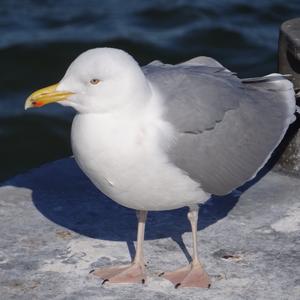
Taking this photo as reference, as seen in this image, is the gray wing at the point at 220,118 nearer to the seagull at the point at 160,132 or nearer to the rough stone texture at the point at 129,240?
the seagull at the point at 160,132

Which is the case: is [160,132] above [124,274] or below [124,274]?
above

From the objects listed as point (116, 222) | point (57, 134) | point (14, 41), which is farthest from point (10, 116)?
point (116, 222)

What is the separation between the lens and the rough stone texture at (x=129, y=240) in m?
4.36

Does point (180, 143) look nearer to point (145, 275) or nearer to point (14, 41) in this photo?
point (145, 275)

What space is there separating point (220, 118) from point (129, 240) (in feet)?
2.74

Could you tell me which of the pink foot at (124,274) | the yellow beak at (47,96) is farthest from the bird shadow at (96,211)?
the yellow beak at (47,96)

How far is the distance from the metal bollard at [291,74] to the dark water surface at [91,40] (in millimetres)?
3801

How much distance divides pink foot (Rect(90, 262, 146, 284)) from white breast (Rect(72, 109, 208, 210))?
345 mm

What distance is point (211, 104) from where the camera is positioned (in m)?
4.45

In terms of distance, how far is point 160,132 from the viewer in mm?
4176

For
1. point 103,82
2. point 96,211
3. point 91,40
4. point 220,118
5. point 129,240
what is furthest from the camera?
A: point 91,40

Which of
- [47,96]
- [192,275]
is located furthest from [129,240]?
[47,96]

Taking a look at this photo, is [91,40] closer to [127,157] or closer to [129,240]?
[129,240]

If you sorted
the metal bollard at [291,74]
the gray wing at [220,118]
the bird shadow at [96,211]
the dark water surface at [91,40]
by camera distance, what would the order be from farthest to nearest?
the dark water surface at [91,40] → the metal bollard at [291,74] → the bird shadow at [96,211] → the gray wing at [220,118]
